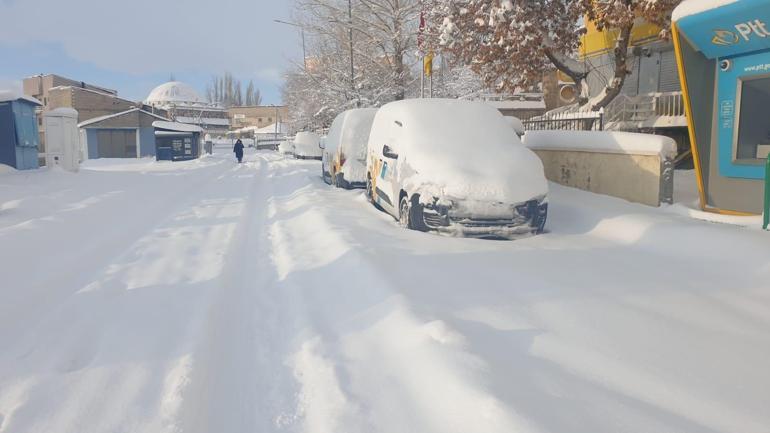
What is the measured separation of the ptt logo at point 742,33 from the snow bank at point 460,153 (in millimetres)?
3148

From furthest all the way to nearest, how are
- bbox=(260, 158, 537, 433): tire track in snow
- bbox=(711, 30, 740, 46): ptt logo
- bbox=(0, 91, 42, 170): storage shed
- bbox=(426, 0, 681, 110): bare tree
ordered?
1. bbox=(0, 91, 42, 170): storage shed
2. bbox=(426, 0, 681, 110): bare tree
3. bbox=(711, 30, 740, 46): ptt logo
4. bbox=(260, 158, 537, 433): tire track in snow

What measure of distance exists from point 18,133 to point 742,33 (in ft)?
61.8

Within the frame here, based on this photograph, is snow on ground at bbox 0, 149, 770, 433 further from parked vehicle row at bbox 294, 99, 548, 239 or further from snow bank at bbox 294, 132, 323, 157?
snow bank at bbox 294, 132, 323, 157

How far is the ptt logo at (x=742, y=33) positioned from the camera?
6.98 metres

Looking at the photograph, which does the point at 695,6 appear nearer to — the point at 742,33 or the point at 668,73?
the point at 742,33

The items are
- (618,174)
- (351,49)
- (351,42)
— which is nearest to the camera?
(618,174)

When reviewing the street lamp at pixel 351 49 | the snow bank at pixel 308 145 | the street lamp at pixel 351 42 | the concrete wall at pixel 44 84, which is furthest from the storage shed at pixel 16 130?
the concrete wall at pixel 44 84

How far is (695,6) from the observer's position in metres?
7.34

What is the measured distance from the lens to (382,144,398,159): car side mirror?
787 centimetres

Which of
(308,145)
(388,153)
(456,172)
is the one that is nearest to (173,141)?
(308,145)

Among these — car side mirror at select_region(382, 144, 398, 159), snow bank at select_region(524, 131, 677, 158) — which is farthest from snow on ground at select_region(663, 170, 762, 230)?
car side mirror at select_region(382, 144, 398, 159)

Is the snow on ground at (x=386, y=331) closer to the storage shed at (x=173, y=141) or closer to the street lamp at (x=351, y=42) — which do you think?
the street lamp at (x=351, y=42)

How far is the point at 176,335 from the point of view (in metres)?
3.81

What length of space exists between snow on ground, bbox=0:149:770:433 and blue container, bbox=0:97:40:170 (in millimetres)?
11266
